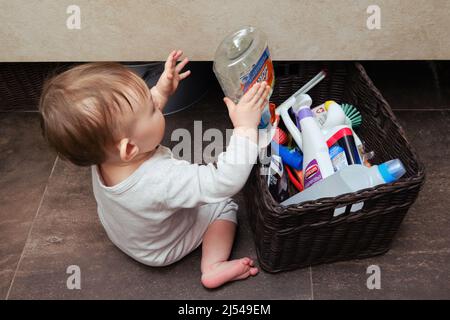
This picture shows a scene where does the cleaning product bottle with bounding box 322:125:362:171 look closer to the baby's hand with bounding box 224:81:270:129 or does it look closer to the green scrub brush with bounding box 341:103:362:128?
the green scrub brush with bounding box 341:103:362:128

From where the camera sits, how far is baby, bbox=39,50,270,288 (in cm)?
69

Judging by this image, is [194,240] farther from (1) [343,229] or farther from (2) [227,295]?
(1) [343,229]

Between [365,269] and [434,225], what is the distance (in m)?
0.18

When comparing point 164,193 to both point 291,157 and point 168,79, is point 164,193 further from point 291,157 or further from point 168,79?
point 291,157

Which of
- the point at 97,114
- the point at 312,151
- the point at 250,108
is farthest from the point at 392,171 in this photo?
the point at 97,114

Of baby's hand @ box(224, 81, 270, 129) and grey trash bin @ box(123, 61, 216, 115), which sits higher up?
baby's hand @ box(224, 81, 270, 129)

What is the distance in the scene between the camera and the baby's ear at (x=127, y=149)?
711 millimetres

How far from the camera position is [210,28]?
3.16 feet

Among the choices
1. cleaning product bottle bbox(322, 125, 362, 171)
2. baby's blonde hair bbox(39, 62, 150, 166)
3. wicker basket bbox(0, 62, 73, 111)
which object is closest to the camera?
baby's blonde hair bbox(39, 62, 150, 166)

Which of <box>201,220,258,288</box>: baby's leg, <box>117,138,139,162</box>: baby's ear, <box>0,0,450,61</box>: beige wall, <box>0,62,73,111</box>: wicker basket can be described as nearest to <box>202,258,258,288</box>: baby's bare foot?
<box>201,220,258,288</box>: baby's leg

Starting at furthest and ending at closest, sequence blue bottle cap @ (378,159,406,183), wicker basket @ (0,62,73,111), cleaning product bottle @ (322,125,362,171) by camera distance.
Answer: wicker basket @ (0,62,73,111)
cleaning product bottle @ (322,125,362,171)
blue bottle cap @ (378,159,406,183)

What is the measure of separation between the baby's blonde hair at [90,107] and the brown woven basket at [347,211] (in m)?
0.25

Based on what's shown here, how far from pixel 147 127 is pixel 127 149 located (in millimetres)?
45

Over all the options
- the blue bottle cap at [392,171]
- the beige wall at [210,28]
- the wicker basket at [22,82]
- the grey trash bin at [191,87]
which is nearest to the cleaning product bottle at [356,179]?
the blue bottle cap at [392,171]
